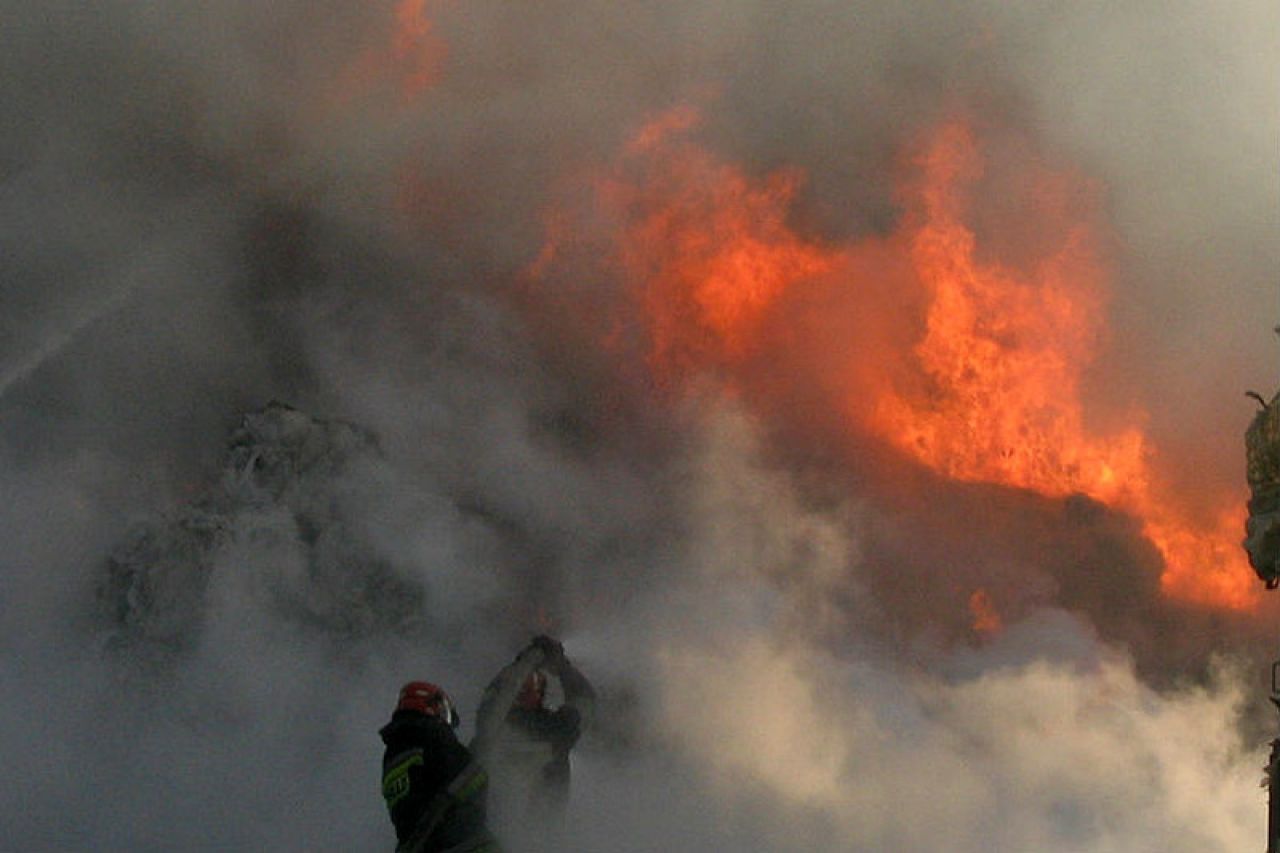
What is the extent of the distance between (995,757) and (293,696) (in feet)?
31.5

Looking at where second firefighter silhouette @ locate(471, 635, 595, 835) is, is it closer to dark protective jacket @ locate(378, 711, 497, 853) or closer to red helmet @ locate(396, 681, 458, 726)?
red helmet @ locate(396, 681, 458, 726)

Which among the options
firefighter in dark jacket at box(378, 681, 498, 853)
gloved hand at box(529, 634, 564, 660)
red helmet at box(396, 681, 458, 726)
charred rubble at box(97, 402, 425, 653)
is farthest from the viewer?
charred rubble at box(97, 402, 425, 653)

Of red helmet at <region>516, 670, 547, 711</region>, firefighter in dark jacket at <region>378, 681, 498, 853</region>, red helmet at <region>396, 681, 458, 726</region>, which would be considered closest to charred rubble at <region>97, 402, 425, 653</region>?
red helmet at <region>516, 670, 547, 711</region>

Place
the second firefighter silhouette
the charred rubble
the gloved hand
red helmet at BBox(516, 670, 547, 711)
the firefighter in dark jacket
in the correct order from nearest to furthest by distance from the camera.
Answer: the firefighter in dark jacket, the gloved hand, the second firefighter silhouette, red helmet at BBox(516, 670, 547, 711), the charred rubble

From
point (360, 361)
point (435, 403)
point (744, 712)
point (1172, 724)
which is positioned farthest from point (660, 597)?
point (1172, 724)

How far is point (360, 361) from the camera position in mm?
23062

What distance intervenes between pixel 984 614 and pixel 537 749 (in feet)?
43.6

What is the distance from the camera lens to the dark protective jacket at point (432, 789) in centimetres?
725

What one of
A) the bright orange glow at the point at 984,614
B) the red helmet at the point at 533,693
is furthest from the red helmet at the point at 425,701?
the bright orange glow at the point at 984,614

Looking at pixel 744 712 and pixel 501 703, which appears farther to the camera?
pixel 744 712

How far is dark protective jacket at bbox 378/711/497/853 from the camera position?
725 cm

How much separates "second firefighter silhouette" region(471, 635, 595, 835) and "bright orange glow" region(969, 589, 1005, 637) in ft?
41.2

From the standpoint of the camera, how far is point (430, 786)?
24.0 ft

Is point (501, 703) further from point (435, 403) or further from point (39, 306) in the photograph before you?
point (39, 306)
